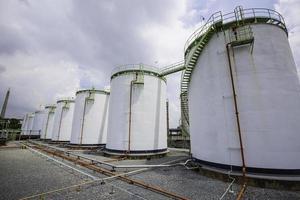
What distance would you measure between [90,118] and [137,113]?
37.1 feet

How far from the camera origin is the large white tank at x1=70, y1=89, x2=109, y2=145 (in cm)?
2408

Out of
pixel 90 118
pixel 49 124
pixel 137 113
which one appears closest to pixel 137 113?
pixel 137 113

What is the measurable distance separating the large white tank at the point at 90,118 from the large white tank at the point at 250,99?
18274 mm

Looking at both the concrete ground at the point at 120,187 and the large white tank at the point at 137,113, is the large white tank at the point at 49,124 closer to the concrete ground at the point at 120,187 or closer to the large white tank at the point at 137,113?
the large white tank at the point at 137,113

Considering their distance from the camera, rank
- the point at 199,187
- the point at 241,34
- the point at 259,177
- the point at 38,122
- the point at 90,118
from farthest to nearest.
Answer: the point at 38,122
the point at 90,118
the point at 241,34
the point at 199,187
the point at 259,177

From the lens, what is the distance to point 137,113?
16.8m

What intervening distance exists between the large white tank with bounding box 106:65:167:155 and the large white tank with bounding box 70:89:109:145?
7.77m

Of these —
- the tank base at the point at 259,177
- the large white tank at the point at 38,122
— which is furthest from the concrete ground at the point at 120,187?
the large white tank at the point at 38,122

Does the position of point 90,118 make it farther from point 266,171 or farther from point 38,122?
point 38,122

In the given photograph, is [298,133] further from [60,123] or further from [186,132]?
[60,123]

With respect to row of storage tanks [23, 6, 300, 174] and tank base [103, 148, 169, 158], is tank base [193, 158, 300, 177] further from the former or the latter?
tank base [103, 148, 169, 158]

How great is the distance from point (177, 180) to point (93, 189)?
4504 millimetres

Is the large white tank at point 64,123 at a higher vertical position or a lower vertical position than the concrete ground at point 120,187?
higher

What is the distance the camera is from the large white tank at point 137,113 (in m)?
16.4
